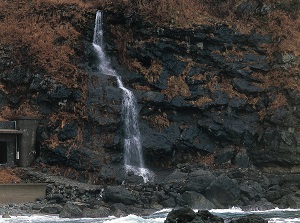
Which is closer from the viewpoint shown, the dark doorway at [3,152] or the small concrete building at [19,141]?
the small concrete building at [19,141]

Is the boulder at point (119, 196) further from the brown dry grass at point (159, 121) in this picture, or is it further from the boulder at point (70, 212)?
the brown dry grass at point (159, 121)

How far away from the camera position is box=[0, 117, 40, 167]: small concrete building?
123 feet

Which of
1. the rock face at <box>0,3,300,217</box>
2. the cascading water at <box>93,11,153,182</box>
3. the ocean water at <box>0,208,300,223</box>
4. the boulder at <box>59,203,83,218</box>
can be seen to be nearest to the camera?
the ocean water at <box>0,208,300,223</box>

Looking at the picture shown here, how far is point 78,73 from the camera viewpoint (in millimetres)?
41188

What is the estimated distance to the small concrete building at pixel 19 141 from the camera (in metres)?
37.5

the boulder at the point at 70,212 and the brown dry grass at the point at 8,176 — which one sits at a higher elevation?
the brown dry grass at the point at 8,176

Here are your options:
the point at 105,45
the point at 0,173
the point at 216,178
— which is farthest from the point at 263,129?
the point at 0,173

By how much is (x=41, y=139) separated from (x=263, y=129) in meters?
15.5

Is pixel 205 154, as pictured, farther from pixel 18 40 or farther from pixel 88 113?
pixel 18 40

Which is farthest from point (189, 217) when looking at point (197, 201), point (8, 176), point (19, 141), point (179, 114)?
point (179, 114)

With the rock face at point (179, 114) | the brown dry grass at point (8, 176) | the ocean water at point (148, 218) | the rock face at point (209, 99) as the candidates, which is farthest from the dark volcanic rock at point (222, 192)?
the brown dry grass at point (8, 176)

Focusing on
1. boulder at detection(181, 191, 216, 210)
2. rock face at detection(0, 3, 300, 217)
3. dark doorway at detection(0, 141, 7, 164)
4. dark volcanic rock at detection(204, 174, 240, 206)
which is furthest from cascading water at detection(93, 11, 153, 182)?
dark doorway at detection(0, 141, 7, 164)

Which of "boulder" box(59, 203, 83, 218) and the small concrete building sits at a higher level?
the small concrete building

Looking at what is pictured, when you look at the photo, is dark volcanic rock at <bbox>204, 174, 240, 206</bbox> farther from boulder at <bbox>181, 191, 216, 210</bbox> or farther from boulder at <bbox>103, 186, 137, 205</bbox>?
boulder at <bbox>103, 186, 137, 205</bbox>
